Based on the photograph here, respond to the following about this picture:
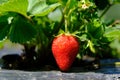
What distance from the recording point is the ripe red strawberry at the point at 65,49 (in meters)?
0.95

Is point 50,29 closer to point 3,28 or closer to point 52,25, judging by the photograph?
point 52,25

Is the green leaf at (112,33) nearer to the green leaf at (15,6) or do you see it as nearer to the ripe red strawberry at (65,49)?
the ripe red strawberry at (65,49)

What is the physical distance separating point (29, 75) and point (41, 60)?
0.12 m

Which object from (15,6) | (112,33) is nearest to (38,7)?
(15,6)

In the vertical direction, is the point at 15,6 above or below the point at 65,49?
above

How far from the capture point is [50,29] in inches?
40.2

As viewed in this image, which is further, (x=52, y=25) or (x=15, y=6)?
(x=52, y=25)

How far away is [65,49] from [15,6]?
0.15 metres

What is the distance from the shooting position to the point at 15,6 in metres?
0.91

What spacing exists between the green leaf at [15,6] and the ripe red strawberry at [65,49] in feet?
0.34

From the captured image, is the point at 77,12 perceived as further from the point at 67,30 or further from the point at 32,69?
the point at 32,69

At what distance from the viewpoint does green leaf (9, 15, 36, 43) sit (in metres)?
0.96

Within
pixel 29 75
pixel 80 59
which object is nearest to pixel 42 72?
pixel 29 75

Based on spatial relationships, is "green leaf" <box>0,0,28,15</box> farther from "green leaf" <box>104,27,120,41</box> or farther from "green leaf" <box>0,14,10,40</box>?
"green leaf" <box>104,27,120,41</box>
